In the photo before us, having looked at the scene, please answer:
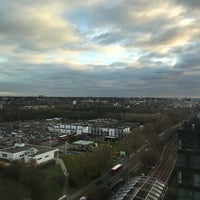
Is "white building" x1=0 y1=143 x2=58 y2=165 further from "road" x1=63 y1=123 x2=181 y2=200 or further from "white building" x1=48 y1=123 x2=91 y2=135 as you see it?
"white building" x1=48 y1=123 x2=91 y2=135

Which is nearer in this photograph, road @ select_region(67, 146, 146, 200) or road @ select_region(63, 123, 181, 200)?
road @ select_region(67, 146, 146, 200)

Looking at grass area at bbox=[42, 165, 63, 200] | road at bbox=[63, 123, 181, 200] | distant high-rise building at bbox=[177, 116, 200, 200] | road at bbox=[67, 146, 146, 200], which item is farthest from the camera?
road at bbox=[63, 123, 181, 200]

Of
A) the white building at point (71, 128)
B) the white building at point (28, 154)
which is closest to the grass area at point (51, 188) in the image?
the white building at point (28, 154)

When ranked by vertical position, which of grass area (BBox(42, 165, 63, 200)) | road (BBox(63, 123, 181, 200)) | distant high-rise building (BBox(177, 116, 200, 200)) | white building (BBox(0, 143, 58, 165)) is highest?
distant high-rise building (BBox(177, 116, 200, 200))

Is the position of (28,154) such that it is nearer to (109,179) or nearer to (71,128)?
(109,179)

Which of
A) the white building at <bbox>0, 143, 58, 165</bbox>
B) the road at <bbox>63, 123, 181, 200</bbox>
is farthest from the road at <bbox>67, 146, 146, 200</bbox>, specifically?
the white building at <bbox>0, 143, 58, 165</bbox>

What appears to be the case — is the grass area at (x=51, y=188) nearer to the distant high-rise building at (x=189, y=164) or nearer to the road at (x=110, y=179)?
the road at (x=110, y=179)

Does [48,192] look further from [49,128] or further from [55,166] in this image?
[49,128]

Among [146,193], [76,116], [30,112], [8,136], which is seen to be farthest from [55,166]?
[30,112]
